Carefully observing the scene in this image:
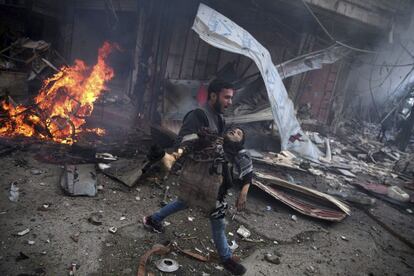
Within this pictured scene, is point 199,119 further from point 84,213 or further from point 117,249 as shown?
point 84,213

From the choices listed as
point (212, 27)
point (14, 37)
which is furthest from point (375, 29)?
point (14, 37)

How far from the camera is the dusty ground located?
3.77m

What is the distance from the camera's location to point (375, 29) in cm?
1052

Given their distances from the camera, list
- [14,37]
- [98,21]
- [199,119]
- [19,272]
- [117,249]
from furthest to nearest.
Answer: [98,21] → [14,37] → [117,249] → [199,119] → [19,272]

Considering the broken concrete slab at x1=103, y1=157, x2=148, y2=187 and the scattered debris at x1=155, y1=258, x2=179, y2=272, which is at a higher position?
the broken concrete slab at x1=103, y1=157, x2=148, y2=187

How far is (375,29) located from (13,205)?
37.3ft

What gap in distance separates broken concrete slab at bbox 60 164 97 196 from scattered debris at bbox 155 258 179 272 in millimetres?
1903

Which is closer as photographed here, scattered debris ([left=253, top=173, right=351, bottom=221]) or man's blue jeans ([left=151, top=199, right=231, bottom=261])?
man's blue jeans ([left=151, top=199, right=231, bottom=261])

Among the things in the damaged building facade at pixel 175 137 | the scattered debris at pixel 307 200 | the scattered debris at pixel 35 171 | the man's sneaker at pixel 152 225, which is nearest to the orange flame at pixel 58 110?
the damaged building facade at pixel 175 137

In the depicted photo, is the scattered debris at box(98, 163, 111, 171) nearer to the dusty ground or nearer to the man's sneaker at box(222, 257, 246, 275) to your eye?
the dusty ground

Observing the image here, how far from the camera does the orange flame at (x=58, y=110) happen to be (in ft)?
22.9

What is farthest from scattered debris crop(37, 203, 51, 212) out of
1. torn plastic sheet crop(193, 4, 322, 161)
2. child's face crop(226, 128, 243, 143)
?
torn plastic sheet crop(193, 4, 322, 161)

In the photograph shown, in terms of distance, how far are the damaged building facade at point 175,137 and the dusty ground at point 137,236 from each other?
26mm

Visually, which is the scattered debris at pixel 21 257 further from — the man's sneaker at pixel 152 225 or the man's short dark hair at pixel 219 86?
the man's short dark hair at pixel 219 86
